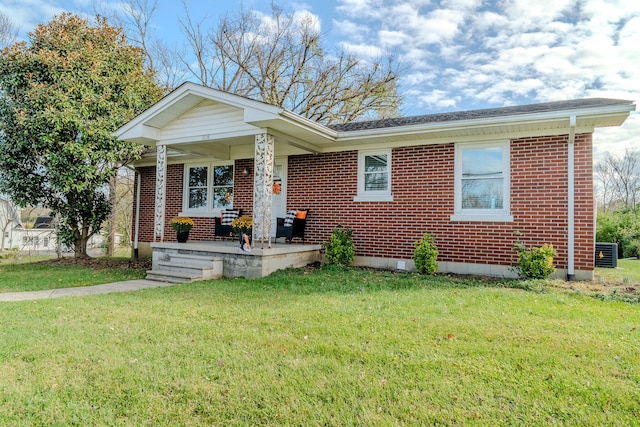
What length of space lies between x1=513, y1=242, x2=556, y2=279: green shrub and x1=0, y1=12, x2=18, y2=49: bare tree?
19.9 m

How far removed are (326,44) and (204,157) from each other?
11.5 m

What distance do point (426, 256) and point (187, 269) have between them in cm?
499

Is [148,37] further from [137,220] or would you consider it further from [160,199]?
[160,199]

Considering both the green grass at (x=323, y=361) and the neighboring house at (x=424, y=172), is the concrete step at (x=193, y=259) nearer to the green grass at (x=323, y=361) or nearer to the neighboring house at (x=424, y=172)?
the neighboring house at (x=424, y=172)

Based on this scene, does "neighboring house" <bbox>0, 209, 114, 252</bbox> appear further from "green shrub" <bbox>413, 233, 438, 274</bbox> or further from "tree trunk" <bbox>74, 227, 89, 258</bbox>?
"green shrub" <bbox>413, 233, 438, 274</bbox>

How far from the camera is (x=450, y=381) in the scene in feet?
9.36

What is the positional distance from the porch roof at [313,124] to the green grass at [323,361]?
333 centimetres

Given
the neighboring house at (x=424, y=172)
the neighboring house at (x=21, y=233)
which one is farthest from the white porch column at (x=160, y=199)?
the neighboring house at (x=21, y=233)

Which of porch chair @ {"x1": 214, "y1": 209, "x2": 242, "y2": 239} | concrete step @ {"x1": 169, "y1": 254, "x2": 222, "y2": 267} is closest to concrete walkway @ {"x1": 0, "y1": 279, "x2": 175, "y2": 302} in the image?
concrete step @ {"x1": 169, "y1": 254, "x2": 222, "y2": 267}

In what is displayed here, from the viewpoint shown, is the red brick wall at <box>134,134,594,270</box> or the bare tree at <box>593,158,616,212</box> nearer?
the red brick wall at <box>134,134,594,270</box>

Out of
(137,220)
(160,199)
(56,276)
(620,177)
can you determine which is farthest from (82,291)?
(620,177)

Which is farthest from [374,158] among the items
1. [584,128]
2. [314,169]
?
[584,128]

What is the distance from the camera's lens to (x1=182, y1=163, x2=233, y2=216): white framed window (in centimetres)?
1129

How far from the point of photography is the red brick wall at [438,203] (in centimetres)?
720
